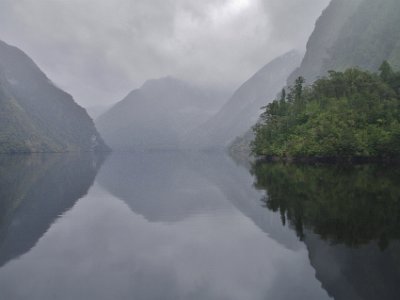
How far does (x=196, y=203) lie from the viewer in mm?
40594

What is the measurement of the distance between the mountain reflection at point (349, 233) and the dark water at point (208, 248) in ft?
0.21

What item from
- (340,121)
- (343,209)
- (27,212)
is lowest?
(27,212)

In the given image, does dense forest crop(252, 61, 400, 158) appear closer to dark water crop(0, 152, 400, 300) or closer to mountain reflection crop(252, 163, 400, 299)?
mountain reflection crop(252, 163, 400, 299)

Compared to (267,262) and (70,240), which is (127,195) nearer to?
(70,240)

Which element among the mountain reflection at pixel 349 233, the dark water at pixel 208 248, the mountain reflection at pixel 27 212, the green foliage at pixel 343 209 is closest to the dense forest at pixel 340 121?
the green foliage at pixel 343 209

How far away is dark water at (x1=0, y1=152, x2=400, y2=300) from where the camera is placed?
15953 mm

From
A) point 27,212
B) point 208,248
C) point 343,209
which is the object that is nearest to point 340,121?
point 343,209

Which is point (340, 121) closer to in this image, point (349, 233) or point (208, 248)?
point (349, 233)

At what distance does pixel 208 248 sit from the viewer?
22.3 meters

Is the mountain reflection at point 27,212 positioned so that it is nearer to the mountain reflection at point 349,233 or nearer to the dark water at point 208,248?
the dark water at point 208,248

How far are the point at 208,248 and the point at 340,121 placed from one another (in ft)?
283

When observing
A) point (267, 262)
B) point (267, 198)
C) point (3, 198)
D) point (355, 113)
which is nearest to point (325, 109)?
point (355, 113)

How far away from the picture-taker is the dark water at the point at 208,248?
52.3ft

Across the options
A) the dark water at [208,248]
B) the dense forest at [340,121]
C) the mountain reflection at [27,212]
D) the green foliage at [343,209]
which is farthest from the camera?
Result: the dense forest at [340,121]
